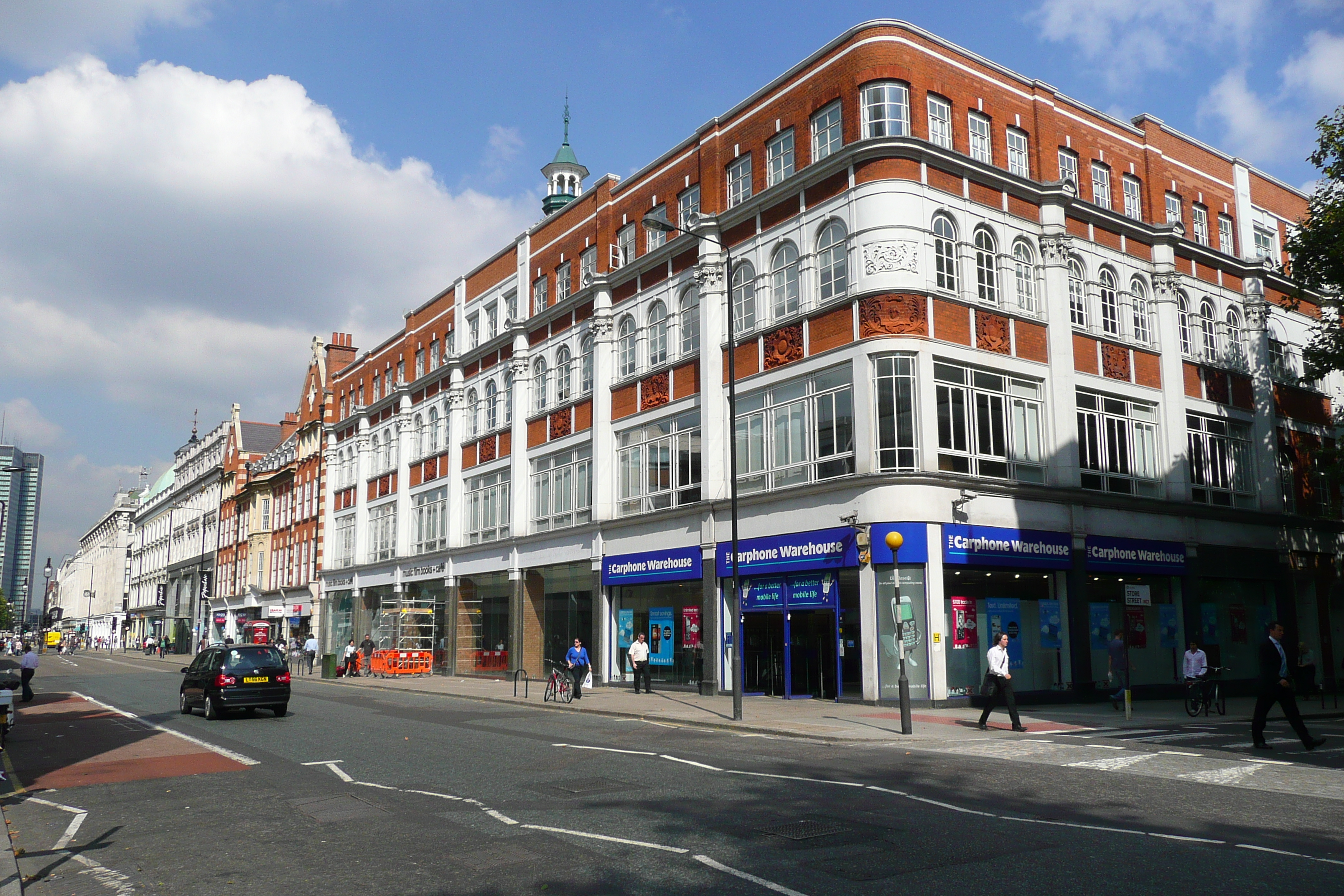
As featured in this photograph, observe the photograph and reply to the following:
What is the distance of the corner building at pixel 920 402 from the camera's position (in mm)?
25172

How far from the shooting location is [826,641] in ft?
84.6

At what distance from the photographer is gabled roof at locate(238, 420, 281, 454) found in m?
87.3

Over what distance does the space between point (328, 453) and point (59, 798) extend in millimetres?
51222

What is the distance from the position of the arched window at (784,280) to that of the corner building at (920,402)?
9 centimetres

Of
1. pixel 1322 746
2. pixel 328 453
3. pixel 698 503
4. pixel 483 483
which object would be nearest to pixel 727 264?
→ pixel 698 503

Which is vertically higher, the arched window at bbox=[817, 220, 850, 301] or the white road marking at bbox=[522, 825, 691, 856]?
the arched window at bbox=[817, 220, 850, 301]

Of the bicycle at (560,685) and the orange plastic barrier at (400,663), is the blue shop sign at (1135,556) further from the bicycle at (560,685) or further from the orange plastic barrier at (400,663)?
the orange plastic barrier at (400,663)

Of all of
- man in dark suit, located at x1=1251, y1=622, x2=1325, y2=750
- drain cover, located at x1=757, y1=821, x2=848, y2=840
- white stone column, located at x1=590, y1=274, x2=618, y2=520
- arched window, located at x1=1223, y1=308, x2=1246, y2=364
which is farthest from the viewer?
white stone column, located at x1=590, y1=274, x2=618, y2=520

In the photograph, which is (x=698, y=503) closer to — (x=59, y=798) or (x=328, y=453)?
(x=59, y=798)

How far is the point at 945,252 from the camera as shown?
86.5 ft

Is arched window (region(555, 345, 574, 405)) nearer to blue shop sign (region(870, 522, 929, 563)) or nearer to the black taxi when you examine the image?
blue shop sign (region(870, 522, 929, 563))

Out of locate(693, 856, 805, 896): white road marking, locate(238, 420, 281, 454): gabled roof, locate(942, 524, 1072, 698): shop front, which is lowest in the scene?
locate(693, 856, 805, 896): white road marking

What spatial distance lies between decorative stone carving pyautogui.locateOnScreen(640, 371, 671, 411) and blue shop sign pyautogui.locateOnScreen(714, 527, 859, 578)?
5.89 metres

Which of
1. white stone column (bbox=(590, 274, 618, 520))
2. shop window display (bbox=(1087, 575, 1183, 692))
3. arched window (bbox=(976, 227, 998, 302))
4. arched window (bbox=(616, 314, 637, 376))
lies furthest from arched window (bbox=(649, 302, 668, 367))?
shop window display (bbox=(1087, 575, 1183, 692))
